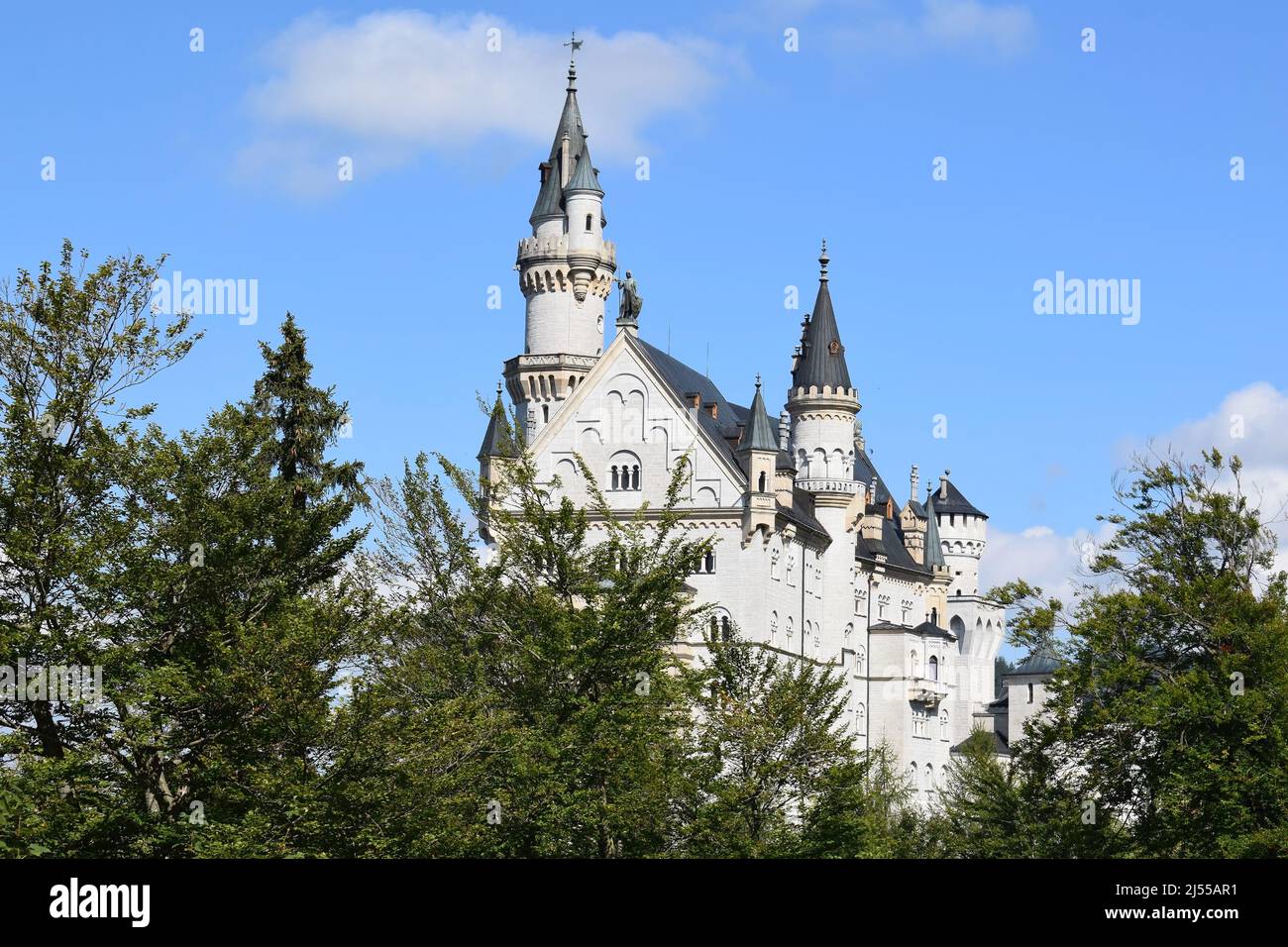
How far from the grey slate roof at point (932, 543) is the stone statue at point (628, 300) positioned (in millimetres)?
39838

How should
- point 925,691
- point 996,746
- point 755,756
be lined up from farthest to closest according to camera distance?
point 996,746, point 925,691, point 755,756

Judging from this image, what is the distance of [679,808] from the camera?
49.1 meters

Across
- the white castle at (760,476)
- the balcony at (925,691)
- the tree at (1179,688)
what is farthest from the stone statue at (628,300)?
the tree at (1179,688)

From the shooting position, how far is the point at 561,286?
111688mm

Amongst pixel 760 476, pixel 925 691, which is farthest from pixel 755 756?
pixel 925 691

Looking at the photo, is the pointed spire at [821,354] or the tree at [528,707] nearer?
the tree at [528,707]

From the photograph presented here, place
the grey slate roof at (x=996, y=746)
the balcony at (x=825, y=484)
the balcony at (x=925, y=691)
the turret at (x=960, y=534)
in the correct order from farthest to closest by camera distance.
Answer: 1. the turret at (x=960, y=534)
2. the grey slate roof at (x=996, y=746)
3. the balcony at (x=925, y=691)
4. the balcony at (x=825, y=484)

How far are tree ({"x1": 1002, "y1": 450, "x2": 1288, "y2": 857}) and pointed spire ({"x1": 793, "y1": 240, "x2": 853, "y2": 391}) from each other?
66154 millimetres

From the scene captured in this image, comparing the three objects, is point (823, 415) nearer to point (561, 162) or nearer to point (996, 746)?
point (561, 162)

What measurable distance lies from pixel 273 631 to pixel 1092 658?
69.3ft

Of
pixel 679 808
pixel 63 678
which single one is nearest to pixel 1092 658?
pixel 679 808

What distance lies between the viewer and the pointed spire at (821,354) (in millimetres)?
114312

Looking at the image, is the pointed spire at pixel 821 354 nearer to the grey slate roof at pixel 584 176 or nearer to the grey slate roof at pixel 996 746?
the grey slate roof at pixel 584 176

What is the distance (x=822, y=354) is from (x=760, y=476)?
53.0 feet
